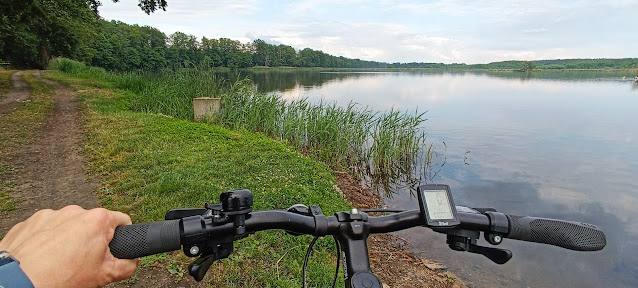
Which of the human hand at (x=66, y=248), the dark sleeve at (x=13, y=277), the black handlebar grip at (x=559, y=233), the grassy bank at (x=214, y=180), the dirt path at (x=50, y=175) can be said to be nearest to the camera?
the dark sleeve at (x=13, y=277)

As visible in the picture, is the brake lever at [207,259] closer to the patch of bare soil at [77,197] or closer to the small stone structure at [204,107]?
the patch of bare soil at [77,197]

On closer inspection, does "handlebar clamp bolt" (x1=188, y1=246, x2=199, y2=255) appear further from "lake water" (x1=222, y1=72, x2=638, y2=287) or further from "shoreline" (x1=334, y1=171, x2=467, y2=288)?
"lake water" (x1=222, y1=72, x2=638, y2=287)

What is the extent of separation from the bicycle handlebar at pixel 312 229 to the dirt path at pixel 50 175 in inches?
162

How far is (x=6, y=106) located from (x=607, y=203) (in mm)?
17295

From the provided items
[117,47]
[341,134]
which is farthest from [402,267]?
[117,47]

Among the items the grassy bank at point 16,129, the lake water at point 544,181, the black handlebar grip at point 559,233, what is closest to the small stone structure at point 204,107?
the grassy bank at point 16,129

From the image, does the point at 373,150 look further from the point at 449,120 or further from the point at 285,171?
the point at 449,120

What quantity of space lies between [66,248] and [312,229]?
0.71m

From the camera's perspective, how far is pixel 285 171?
20.7 ft

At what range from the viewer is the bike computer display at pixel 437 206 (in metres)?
1.23

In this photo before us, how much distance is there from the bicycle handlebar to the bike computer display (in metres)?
0.05

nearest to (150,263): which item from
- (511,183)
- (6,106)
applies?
(511,183)

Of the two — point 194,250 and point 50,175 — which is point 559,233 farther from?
point 50,175

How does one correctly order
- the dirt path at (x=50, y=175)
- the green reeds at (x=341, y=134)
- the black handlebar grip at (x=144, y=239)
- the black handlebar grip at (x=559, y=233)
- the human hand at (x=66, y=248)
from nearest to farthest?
1. the human hand at (x=66, y=248)
2. the black handlebar grip at (x=144, y=239)
3. the black handlebar grip at (x=559, y=233)
4. the dirt path at (x=50, y=175)
5. the green reeds at (x=341, y=134)
